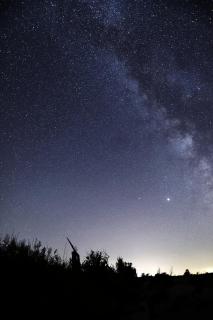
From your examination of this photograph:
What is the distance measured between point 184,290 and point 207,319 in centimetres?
184

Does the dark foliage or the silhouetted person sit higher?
the silhouetted person

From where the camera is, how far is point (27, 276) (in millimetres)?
7566

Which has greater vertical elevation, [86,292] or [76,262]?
[76,262]

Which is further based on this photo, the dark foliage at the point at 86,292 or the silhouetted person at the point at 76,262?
the silhouetted person at the point at 76,262

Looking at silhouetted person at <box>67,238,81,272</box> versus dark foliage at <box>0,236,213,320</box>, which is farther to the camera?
silhouetted person at <box>67,238,81,272</box>

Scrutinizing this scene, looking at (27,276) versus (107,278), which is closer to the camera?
(27,276)

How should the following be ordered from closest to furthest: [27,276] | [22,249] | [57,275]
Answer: [27,276] < [57,275] < [22,249]

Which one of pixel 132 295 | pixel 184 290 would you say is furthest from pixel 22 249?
pixel 184 290

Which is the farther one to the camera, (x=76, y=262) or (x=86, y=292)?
(x=76, y=262)

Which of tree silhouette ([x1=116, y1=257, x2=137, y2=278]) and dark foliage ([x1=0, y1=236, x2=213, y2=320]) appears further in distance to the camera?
tree silhouette ([x1=116, y1=257, x2=137, y2=278])

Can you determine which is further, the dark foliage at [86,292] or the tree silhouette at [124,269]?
the tree silhouette at [124,269]

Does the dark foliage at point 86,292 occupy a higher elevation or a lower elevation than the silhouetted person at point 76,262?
lower

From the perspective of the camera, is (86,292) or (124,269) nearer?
(86,292)

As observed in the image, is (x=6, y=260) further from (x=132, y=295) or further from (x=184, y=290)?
(x=184, y=290)
